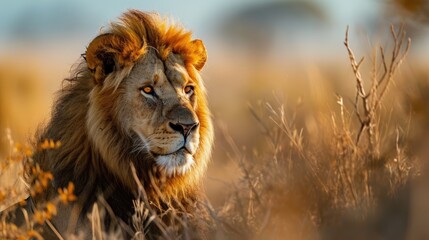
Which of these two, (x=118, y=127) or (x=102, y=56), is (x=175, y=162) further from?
(x=102, y=56)

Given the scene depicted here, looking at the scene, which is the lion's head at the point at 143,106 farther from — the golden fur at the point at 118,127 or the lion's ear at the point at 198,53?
the lion's ear at the point at 198,53

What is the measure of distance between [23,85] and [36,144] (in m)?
13.6

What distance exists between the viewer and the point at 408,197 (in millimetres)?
4953

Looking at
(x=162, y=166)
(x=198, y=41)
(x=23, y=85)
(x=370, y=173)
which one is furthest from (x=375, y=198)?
(x=23, y=85)

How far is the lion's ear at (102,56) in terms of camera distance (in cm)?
638

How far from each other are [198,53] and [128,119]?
2.83ft

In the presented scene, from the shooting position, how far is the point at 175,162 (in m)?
6.21

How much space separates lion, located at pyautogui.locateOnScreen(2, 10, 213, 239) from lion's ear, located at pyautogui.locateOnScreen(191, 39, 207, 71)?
0.30 metres

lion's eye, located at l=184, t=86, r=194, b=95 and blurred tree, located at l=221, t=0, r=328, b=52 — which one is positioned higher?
blurred tree, located at l=221, t=0, r=328, b=52

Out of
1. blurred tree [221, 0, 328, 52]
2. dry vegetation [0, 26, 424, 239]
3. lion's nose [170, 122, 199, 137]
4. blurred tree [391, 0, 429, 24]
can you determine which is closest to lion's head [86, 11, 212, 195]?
lion's nose [170, 122, 199, 137]

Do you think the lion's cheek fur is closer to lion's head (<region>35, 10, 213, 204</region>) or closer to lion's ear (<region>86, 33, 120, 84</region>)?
lion's head (<region>35, 10, 213, 204</region>)

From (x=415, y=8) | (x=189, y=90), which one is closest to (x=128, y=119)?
(x=189, y=90)

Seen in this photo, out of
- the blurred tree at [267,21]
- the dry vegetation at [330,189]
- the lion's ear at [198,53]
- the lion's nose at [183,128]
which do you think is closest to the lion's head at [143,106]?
the lion's nose at [183,128]

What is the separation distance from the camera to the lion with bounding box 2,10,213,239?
20.4ft
